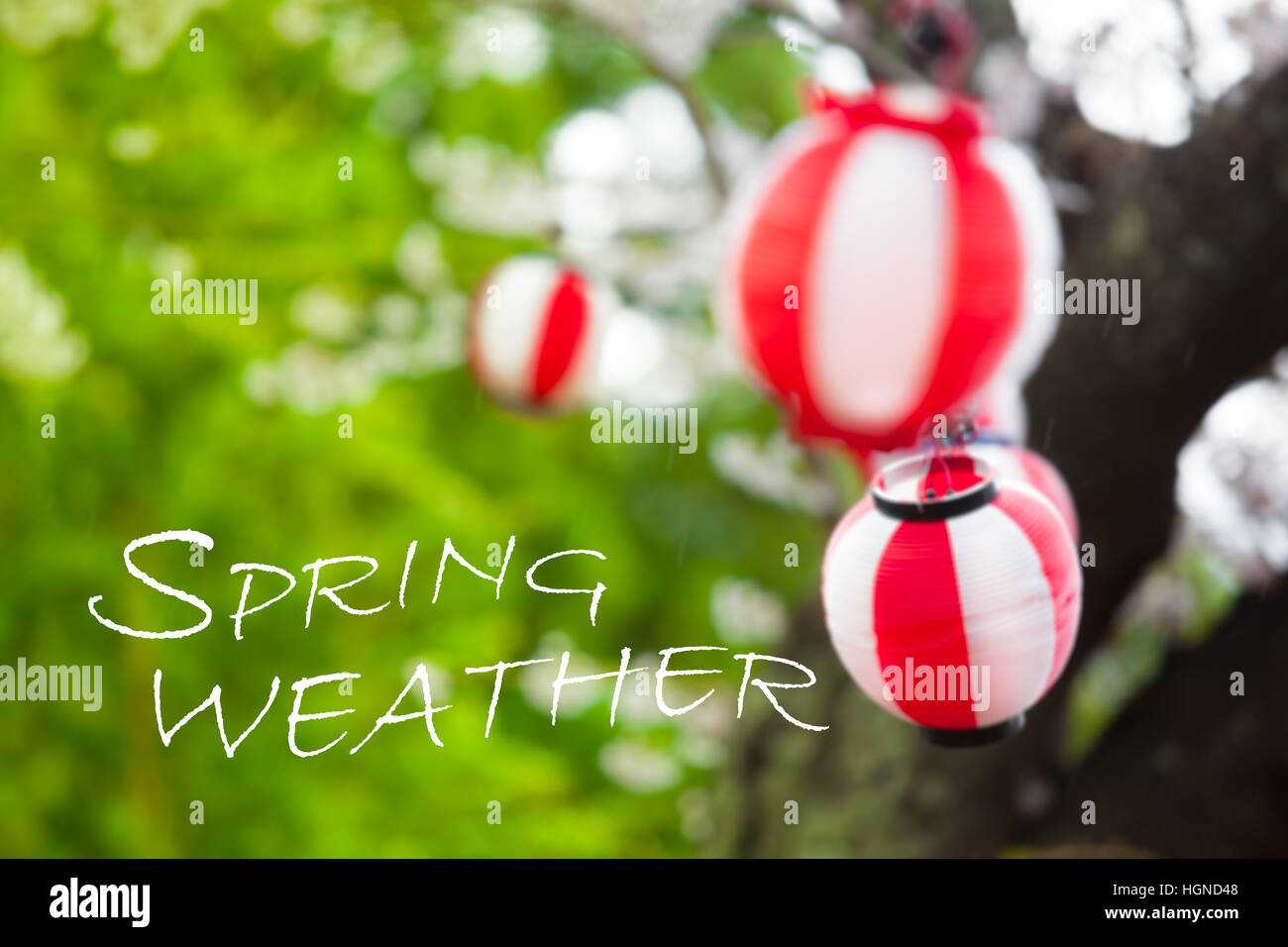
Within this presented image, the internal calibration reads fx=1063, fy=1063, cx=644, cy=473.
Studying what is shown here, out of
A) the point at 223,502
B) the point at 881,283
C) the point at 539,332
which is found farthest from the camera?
the point at 223,502

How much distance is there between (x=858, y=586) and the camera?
0.70 meters

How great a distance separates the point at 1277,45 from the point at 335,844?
187 cm

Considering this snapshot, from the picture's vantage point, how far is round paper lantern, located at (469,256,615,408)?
148 cm

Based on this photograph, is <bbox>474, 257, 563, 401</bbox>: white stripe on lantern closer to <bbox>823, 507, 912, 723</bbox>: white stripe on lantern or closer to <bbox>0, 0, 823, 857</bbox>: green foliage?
<bbox>0, 0, 823, 857</bbox>: green foliage

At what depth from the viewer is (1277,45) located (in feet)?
4.87

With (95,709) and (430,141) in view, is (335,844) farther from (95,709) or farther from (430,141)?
(430,141)

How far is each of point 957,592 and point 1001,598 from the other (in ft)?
0.09

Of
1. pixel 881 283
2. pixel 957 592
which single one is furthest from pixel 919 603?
pixel 881 283

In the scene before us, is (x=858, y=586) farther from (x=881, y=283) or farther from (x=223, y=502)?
(x=223, y=502)

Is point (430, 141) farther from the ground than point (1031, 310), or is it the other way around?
point (430, 141)

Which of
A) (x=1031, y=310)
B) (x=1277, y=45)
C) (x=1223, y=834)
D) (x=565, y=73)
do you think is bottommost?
(x=1223, y=834)

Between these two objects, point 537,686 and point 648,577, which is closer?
point 537,686

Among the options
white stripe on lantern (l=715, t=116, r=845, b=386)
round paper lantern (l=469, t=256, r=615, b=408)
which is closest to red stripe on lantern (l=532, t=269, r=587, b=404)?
round paper lantern (l=469, t=256, r=615, b=408)

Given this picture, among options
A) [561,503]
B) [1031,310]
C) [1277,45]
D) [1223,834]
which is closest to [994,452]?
[1031,310]
